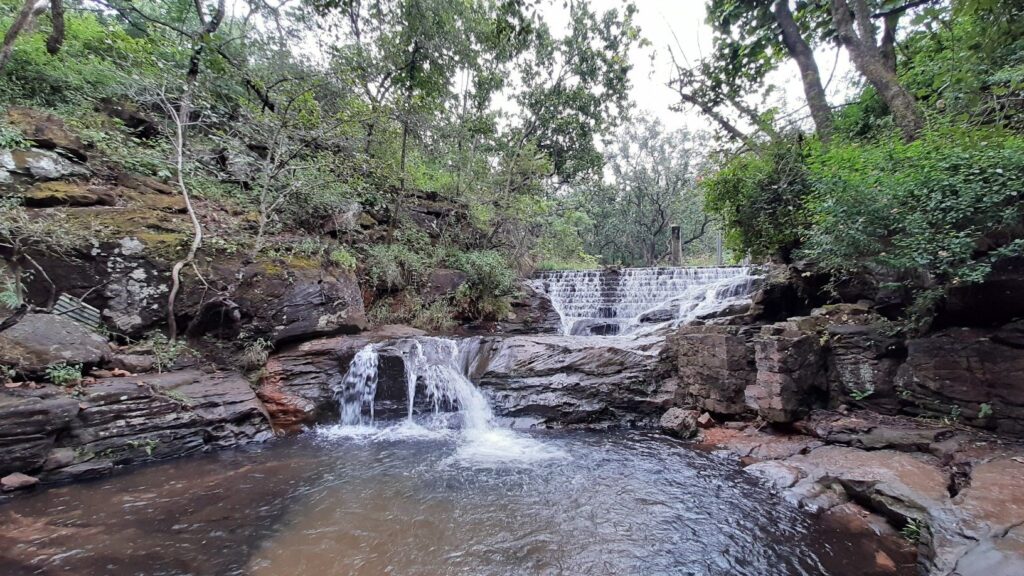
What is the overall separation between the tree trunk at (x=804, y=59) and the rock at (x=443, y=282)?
831 cm

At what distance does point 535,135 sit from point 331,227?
9.48 meters

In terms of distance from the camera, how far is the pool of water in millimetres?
2875

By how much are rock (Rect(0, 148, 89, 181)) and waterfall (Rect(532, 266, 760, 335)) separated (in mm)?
9931

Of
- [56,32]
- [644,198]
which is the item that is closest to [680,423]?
[56,32]

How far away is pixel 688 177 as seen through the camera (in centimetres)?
2377

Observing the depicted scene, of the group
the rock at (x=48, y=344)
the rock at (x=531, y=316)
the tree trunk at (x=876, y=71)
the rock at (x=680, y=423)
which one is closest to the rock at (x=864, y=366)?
the rock at (x=680, y=423)

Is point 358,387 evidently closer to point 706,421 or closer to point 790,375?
point 706,421

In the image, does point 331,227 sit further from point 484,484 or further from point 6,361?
point 484,484

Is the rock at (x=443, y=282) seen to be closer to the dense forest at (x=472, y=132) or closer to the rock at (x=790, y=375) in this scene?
the dense forest at (x=472, y=132)

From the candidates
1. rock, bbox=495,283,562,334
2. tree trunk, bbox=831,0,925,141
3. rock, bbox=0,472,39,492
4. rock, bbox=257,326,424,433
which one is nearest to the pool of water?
rock, bbox=0,472,39,492

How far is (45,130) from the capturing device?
604 centimetres

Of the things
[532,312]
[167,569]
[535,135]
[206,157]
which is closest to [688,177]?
[535,135]

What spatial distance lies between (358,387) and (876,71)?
929 centimetres

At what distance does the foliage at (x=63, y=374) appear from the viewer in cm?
444
